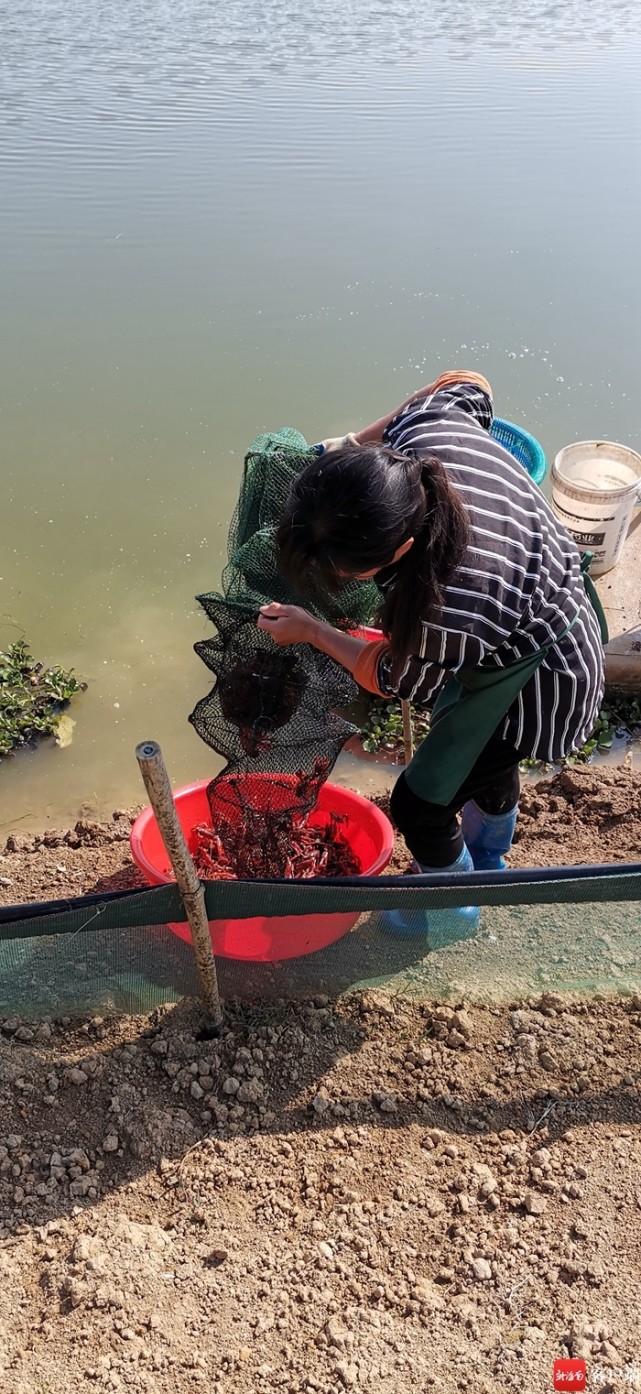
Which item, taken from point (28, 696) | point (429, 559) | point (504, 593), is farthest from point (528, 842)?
point (28, 696)

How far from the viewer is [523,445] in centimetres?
371

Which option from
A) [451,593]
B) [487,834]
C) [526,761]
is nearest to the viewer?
[451,593]

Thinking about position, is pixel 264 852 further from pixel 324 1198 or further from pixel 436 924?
pixel 324 1198

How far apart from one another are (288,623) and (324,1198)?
1390 mm

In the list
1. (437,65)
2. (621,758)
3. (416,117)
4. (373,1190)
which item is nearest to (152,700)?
(621,758)

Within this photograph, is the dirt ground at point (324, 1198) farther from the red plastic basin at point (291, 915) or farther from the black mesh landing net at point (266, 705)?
the black mesh landing net at point (266, 705)

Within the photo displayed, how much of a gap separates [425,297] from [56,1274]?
21.9ft

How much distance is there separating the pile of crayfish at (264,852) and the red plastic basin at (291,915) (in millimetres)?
105

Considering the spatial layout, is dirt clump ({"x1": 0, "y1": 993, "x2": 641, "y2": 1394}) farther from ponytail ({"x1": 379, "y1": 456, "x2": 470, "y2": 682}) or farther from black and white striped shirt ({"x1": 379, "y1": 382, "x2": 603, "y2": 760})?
ponytail ({"x1": 379, "y1": 456, "x2": 470, "y2": 682})

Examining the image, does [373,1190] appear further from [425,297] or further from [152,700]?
[425,297]

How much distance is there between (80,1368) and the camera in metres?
2.12

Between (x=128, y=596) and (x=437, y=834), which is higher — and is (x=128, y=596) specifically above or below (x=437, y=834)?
below

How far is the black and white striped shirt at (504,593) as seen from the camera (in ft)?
7.05

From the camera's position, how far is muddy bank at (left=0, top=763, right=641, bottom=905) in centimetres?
360
